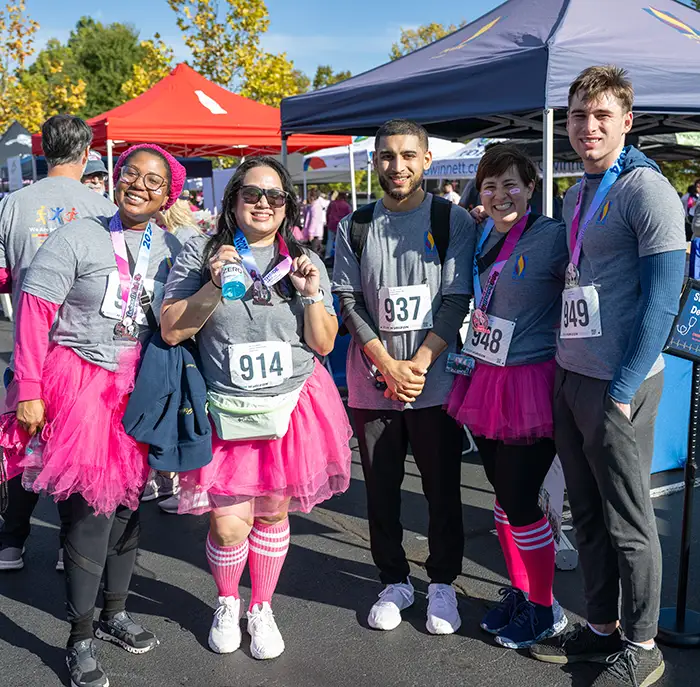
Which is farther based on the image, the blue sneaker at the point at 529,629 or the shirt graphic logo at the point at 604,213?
the blue sneaker at the point at 529,629

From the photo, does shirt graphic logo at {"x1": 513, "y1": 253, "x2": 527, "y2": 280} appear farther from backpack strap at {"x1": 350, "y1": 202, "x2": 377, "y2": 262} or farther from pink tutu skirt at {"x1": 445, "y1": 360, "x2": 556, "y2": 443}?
backpack strap at {"x1": 350, "y1": 202, "x2": 377, "y2": 262}

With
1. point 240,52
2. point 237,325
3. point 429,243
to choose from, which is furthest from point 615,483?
point 240,52

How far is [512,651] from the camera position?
9.36 ft

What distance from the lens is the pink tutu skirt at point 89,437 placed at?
2.56 meters

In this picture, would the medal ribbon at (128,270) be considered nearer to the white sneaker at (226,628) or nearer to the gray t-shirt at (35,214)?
the gray t-shirt at (35,214)

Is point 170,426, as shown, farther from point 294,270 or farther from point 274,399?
point 294,270

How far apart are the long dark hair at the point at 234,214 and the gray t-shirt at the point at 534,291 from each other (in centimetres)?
75

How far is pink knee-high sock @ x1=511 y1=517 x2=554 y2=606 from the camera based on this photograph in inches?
111

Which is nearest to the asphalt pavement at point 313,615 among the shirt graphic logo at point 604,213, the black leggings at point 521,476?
the black leggings at point 521,476

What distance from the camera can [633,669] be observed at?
8.32 ft

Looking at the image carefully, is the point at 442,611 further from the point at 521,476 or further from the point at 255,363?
the point at 255,363

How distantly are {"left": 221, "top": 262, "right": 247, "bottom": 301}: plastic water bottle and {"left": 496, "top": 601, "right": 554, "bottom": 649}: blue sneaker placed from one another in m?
1.65

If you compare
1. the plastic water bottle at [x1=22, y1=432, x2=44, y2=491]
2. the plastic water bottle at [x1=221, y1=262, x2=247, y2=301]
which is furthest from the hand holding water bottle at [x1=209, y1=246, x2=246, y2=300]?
the plastic water bottle at [x1=22, y1=432, x2=44, y2=491]

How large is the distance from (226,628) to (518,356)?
58.7 inches
